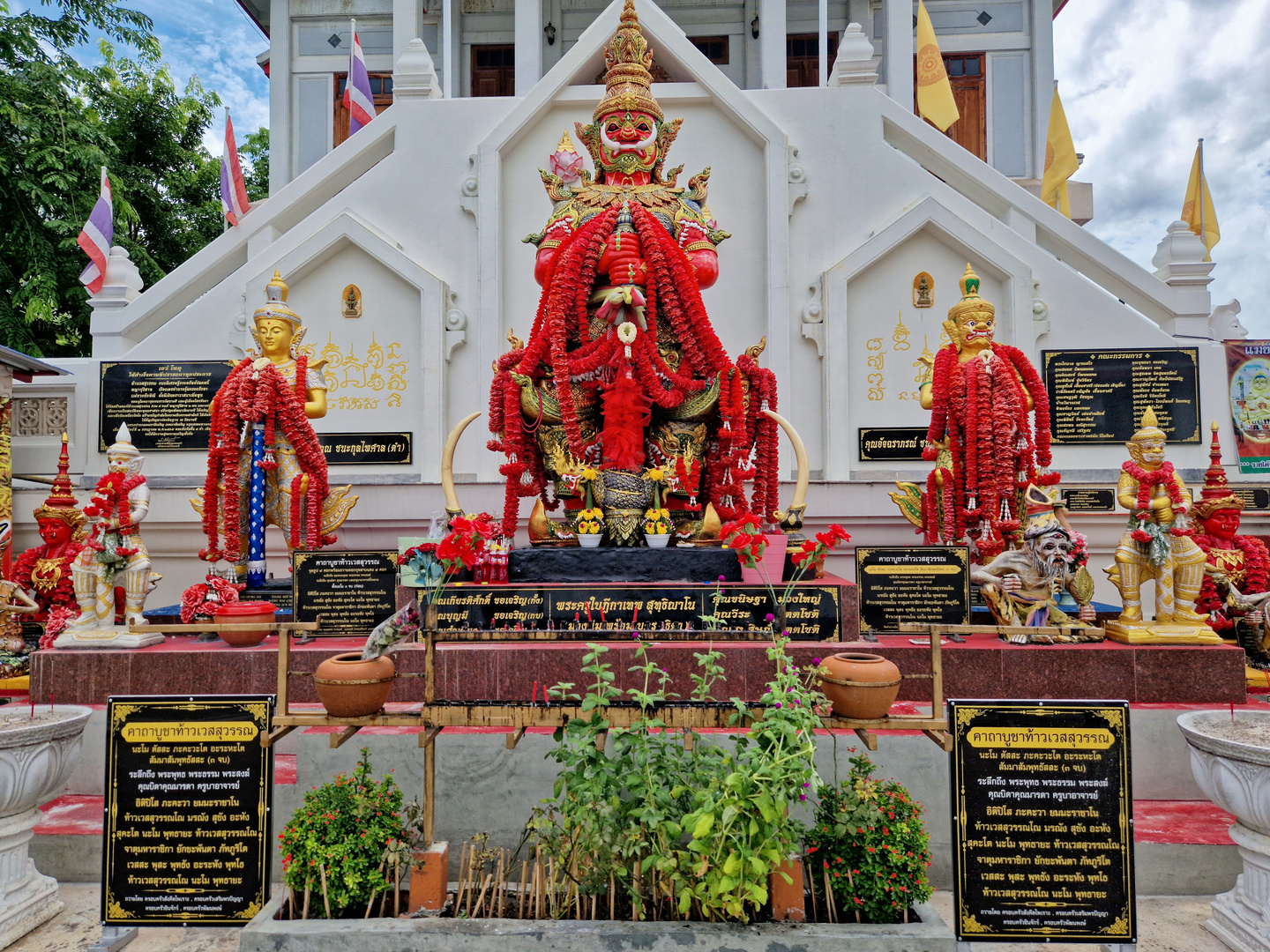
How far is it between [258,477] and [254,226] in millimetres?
5074

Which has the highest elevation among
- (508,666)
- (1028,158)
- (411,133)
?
(1028,158)

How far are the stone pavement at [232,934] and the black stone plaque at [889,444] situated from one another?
587cm

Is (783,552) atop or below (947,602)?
atop

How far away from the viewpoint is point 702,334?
6719 mm

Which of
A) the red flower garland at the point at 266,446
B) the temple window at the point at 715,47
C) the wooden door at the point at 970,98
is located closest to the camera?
the red flower garland at the point at 266,446

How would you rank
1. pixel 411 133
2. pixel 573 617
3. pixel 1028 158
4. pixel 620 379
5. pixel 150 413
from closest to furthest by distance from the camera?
pixel 573 617
pixel 620 379
pixel 150 413
pixel 411 133
pixel 1028 158

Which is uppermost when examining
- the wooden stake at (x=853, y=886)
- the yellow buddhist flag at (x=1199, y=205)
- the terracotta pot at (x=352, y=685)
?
the yellow buddhist flag at (x=1199, y=205)

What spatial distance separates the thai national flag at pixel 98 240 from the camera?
31.7ft

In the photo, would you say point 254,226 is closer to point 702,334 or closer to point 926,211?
point 702,334

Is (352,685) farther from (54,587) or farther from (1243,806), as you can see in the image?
(54,587)

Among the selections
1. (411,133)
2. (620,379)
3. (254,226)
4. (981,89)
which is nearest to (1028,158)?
(981,89)

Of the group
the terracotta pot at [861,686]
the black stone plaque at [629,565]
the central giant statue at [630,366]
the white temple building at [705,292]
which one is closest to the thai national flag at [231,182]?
the white temple building at [705,292]

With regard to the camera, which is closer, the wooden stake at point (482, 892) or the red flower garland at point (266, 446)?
the wooden stake at point (482, 892)

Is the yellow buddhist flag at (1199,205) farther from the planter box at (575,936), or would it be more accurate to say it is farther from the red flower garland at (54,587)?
the red flower garland at (54,587)
